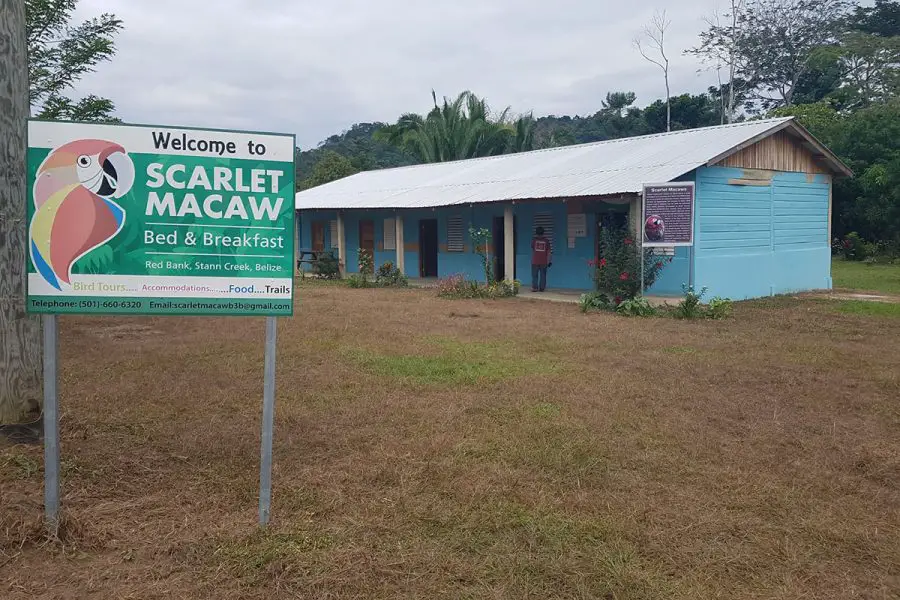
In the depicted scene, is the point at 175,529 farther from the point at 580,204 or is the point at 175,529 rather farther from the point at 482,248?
the point at 482,248

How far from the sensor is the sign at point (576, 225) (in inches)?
666

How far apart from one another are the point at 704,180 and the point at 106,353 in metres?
10.5

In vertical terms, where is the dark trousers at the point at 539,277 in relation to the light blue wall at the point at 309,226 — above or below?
below

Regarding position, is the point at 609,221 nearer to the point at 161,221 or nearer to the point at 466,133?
the point at 161,221

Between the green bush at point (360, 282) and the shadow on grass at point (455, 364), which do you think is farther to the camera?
the green bush at point (360, 282)

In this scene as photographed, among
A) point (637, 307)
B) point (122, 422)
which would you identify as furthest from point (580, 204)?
point (122, 422)

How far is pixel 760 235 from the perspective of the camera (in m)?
15.6

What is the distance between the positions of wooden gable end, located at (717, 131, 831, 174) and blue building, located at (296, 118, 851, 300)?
2 centimetres

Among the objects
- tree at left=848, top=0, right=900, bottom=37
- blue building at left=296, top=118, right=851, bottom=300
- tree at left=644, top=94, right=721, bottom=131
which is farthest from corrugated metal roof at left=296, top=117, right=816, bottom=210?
tree at left=848, top=0, right=900, bottom=37

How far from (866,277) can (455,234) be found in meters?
10.7

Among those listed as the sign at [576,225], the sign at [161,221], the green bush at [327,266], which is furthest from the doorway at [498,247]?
the sign at [161,221]

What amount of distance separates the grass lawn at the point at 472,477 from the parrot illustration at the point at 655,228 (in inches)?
179

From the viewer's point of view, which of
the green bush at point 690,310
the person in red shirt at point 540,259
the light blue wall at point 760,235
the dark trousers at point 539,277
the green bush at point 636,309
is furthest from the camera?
the dark trousers at point 539,277

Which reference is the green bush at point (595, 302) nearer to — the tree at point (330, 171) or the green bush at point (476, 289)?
the green bush at point (476, 289)
